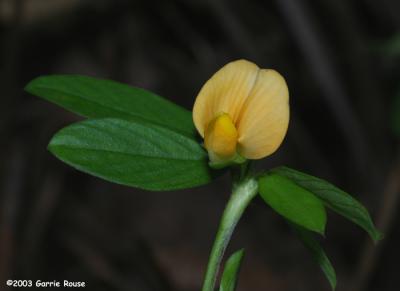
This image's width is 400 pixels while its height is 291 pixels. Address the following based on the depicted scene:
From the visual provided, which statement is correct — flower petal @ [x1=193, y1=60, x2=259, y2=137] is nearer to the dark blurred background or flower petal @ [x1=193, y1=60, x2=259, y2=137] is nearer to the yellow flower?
the yellow flower

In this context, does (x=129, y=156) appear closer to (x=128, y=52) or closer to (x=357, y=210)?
(x=357, y=210)

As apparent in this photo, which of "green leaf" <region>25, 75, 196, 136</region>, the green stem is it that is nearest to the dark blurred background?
"green leaf" <region>25, 75, 196, 136</region>

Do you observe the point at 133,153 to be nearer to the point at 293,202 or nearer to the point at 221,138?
the point at 221,138

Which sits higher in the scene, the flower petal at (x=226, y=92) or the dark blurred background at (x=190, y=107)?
the flower petal at (x=226, y=92)

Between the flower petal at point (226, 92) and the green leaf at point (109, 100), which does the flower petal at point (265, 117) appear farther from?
the green leaf at point (109, 100)

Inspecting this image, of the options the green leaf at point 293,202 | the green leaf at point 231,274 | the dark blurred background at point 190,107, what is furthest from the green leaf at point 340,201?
the dark blurred background at point 190,107

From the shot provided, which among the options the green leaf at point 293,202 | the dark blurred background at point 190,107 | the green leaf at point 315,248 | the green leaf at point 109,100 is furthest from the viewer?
the dark blurred background at point 190,107
